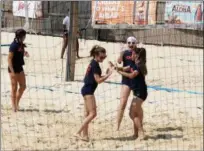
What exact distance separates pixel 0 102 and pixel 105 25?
9.15 meters

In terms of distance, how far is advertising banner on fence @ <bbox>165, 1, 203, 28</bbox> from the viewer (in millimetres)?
15539

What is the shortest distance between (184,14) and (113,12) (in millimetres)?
2219

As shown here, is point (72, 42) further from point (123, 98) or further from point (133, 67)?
point (133, 67)

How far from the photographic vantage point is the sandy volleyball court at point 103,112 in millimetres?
6324

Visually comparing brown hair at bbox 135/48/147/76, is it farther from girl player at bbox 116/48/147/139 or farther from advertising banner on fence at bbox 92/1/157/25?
advertising banner on fence at bbox 92/1/157/25

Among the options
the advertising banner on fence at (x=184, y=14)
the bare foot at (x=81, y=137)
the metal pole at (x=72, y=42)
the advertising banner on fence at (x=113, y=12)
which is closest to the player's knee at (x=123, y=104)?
the bare foot at (x=81, y=137)

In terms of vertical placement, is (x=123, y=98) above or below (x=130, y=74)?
below

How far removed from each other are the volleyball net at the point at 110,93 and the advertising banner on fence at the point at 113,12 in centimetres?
3

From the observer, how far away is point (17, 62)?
7.55 m

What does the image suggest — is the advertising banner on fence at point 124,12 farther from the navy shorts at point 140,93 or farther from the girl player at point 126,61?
the navy shorts at point 140,93

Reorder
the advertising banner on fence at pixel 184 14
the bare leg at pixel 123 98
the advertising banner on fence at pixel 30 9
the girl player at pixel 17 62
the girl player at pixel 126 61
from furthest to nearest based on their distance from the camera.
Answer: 1. the advertising banner on fence at pixel 30 9
2. the advertising banner on fence at pixel 184 14
3. the girl player at pixel 17 62
4. the bare leg at pixel 123 98
5. the girl player at pixel 126 61

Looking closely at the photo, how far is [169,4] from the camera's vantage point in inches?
630

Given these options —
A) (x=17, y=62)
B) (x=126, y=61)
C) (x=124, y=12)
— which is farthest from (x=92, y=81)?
(x=124, y=12)

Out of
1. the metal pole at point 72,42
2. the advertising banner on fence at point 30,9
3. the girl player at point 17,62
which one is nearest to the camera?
the girl player at point 17,62
